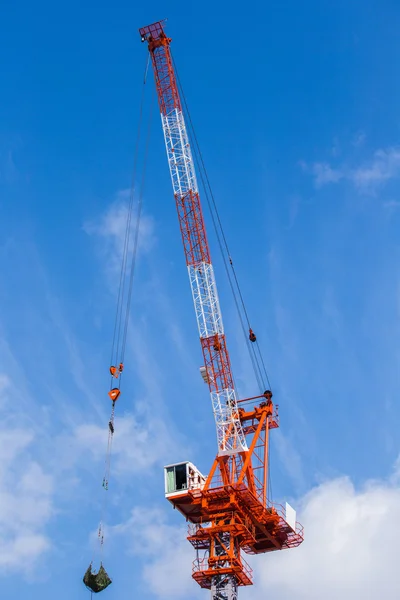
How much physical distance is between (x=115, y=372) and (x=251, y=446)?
25.4 m

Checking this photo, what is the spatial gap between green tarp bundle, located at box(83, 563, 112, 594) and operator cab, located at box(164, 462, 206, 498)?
90.7 ft

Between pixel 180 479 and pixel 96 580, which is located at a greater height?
pixel 180 479

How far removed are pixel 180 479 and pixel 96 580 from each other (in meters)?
30.3

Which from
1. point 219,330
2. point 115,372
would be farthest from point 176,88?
point 115,372

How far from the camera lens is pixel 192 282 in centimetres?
12412

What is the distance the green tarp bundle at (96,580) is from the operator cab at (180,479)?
2765 centimetres

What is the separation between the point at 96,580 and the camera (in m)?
88.1

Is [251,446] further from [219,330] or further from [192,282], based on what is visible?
[192,282]

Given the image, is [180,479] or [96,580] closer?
[96,580]

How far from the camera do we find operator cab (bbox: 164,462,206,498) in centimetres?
11606

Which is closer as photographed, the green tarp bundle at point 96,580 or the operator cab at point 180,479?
the green tarp bundle at point 96,580

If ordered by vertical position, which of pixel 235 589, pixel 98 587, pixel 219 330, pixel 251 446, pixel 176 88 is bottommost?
pixel 98 587

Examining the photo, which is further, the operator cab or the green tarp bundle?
the operator cab

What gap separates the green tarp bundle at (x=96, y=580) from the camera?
88000mm
